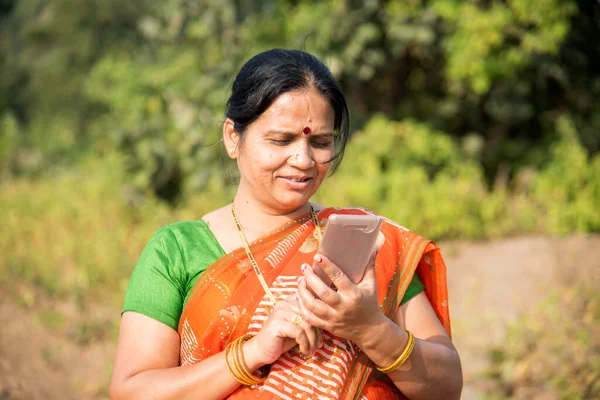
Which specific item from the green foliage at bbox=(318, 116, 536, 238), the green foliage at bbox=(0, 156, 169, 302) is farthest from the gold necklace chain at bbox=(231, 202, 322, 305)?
the green foliage at bbox=(318, 116, 536, 238)

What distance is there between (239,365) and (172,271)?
37 centimetres

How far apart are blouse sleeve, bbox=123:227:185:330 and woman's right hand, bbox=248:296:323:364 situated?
0.30 meters

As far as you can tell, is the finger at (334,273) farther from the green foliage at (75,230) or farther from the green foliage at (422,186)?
the green foliage at (422,186)

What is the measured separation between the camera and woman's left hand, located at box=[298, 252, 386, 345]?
1526 mm

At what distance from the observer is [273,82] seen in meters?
1.78

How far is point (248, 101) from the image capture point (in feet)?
5.99

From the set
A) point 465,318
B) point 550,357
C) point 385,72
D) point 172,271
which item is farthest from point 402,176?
point 172,271

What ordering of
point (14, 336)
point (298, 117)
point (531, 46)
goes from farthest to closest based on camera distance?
point (531, 46), point (14, 336), point (298, 117)

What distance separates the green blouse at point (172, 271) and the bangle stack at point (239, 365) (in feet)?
0.76

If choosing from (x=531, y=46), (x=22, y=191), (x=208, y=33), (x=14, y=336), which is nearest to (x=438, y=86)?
(x=531, y=46)

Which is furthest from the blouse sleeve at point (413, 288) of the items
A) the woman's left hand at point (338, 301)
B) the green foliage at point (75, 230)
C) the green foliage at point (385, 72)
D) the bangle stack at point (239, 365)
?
the green foliage at point (385, 72)

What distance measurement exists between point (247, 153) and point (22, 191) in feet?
23.7

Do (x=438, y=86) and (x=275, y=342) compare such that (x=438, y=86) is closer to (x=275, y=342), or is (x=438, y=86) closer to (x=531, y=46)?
(x=531, y=46)

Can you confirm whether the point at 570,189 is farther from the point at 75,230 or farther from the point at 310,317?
the point at 310,317
